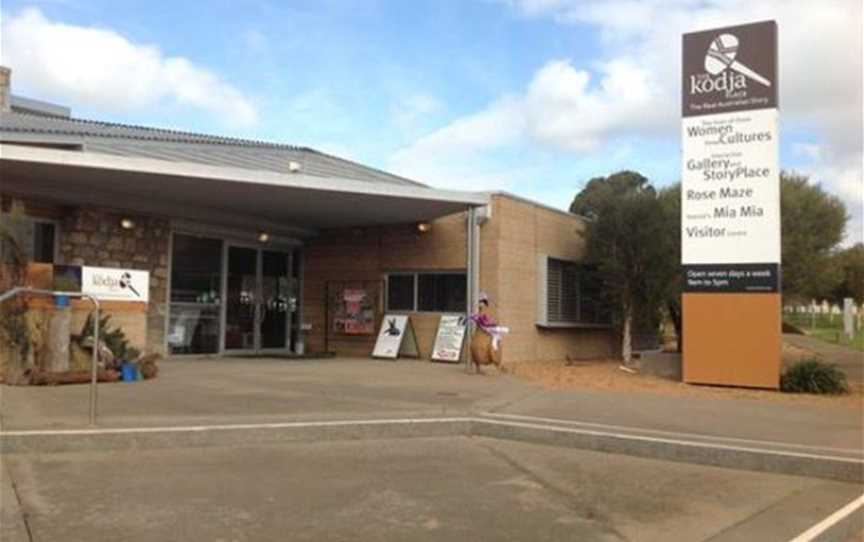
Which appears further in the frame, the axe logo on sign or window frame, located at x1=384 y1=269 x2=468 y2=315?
window frame, located at x1=384 y1=269 x2=468 y2=315

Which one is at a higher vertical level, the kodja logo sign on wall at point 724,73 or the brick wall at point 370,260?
the kodja logo sign on wall at point 724,73

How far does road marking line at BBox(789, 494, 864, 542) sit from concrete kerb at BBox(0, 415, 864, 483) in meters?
0.92

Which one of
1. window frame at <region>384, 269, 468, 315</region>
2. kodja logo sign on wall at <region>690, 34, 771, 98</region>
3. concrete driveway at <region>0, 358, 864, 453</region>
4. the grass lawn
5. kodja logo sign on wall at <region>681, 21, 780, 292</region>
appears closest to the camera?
concrete driveway at <region>0, 358, 864, 453</region>

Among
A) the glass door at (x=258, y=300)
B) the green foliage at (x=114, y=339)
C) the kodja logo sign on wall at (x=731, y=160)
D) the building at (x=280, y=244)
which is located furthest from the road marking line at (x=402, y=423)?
the glass door at (x=258, y=300)

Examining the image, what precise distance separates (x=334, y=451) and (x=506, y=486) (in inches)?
77.6

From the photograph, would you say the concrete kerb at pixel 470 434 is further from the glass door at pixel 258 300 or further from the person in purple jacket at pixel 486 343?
the glass door at pixel 258 300

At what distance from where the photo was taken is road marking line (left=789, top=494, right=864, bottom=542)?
644 cm

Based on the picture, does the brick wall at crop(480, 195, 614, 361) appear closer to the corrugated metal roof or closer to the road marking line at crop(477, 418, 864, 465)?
the corrugated metal roof

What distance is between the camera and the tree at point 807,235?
24.1 metres

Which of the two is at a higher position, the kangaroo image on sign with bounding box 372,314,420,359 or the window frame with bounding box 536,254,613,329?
the window frame with bounding box 536,254,613,329

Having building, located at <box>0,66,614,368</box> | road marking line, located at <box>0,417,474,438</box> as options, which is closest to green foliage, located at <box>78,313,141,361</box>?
building, located at <box>0,66,614,368</box>

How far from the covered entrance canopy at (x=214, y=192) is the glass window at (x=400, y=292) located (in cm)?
134

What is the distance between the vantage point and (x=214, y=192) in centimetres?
1666

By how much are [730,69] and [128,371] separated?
1056cm
